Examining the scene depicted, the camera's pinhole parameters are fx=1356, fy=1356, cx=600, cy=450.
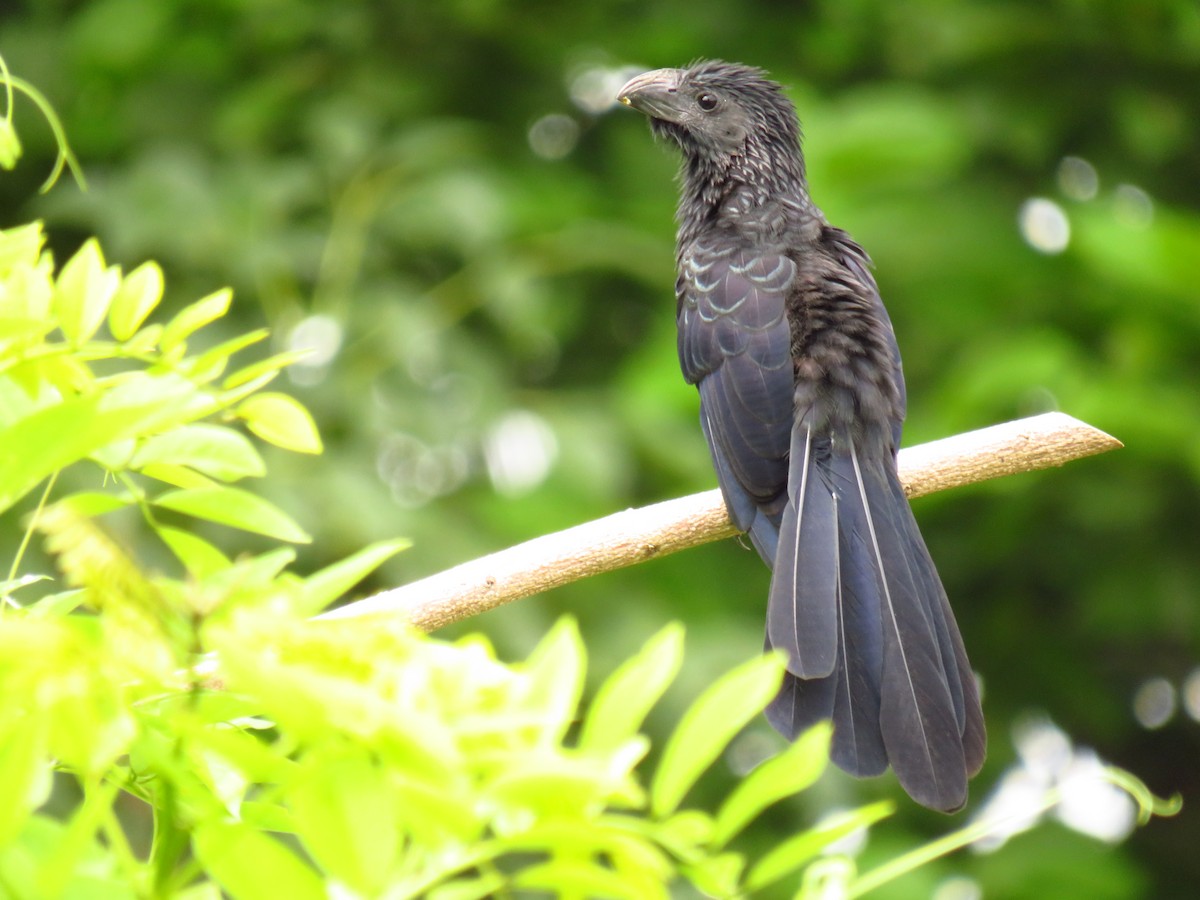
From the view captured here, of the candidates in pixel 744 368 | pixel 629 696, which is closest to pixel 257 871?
pixel 629 696

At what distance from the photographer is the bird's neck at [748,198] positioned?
3.73 meters

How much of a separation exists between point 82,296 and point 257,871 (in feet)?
1.93

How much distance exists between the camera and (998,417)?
198 inches

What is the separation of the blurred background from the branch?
1805 millimetres

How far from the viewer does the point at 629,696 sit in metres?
0.86

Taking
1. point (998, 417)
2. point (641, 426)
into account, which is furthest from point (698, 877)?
point (998, 417)

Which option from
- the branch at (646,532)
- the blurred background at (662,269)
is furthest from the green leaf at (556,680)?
the blurred background at (662,269)

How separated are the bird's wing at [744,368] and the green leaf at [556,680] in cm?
216

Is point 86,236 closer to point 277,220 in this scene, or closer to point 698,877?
point 277,220

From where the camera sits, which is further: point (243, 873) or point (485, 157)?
point (485, 157)

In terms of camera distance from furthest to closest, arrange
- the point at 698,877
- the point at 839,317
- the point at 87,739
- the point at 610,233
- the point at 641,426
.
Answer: the point at 610,233 < the point at 641,426 < the point at 839,317 < the point at 698,877 < the point at 87,739

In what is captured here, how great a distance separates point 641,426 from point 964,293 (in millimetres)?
1512

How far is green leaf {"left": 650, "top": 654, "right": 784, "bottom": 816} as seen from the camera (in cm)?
89

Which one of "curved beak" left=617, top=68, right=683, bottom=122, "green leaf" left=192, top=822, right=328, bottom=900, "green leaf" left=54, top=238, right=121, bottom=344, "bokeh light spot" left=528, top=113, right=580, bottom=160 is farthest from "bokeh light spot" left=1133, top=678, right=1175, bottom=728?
"green leaf" left=192, top=822, right=328, bottom=900
